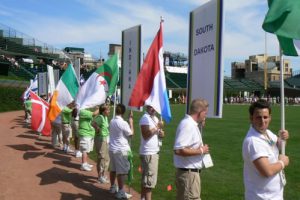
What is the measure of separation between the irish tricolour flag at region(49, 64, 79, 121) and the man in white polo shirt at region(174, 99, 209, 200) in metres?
7.73

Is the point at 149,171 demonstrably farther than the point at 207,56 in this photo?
Yes

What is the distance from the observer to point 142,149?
791 centimetres

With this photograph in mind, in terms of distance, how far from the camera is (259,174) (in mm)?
4547

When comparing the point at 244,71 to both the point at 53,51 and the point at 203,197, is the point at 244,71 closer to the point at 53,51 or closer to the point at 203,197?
the point at 53,51

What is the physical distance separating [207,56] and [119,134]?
2.93 meters

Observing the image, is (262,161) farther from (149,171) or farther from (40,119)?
(40,119)

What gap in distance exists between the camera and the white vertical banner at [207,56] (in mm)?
6363

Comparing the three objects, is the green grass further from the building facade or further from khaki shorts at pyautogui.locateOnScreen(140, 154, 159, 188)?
the building facade

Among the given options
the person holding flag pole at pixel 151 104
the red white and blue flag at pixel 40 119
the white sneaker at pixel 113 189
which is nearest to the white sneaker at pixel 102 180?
the white sneaker at pixel 113 189

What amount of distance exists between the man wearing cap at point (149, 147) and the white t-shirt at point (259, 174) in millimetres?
3225

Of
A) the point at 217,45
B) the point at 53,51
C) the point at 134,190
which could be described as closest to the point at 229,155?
the point at 134,190

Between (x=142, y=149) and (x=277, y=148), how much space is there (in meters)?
3.44

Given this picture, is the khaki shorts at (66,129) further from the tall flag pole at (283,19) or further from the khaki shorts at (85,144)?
the tall flag pole at (283,19)

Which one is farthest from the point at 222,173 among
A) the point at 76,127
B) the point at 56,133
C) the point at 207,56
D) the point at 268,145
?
the point at 56,133
